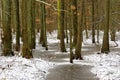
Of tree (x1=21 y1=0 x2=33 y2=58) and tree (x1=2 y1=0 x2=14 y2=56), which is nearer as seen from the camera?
tree (x1=21 y1=0 x2=33 y2=58)

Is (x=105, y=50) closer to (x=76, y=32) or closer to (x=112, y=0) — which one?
(x=76, y=32)

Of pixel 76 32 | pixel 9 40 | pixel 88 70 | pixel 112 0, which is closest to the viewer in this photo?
pixel 88 70

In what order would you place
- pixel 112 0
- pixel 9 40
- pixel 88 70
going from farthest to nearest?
1. pixel 112 0
2. pixel 9 40
3. pixel 88 70

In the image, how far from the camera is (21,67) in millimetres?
15117

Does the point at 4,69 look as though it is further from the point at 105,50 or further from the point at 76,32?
the point at 105,50

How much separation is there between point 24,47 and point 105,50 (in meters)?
8.23

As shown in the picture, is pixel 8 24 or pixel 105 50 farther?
pixel 105 50

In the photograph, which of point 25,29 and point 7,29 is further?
point 7,29

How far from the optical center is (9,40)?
20.2 m

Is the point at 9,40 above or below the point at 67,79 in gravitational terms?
above

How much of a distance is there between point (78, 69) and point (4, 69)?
4.85 m

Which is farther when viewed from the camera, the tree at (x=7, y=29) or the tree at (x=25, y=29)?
the tree at (x=7, y=29)

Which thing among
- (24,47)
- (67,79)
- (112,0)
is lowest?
(67,79)

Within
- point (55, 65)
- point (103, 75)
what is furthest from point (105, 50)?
point (103, 75)
